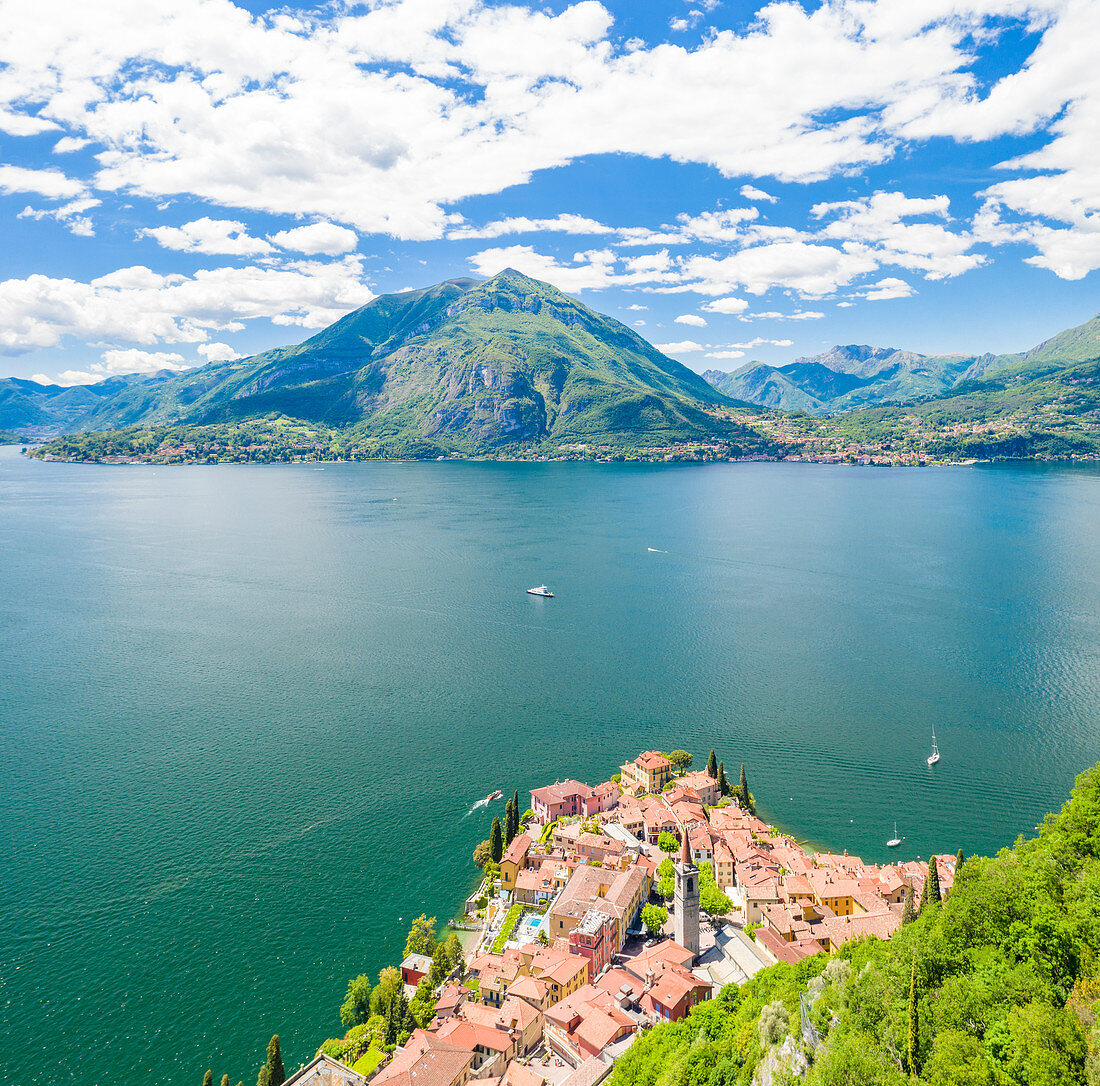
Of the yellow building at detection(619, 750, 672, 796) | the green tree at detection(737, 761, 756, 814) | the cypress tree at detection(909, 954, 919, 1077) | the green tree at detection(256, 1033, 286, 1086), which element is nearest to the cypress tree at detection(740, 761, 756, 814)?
the green tree at detection(737, 761, 756, 814)

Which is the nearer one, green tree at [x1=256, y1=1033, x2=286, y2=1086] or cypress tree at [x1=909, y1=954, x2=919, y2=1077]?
cypress tree at [x1=909, y1=954, x2=919, y2=1077]

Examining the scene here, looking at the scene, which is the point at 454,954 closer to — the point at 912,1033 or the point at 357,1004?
the point at 357,1004

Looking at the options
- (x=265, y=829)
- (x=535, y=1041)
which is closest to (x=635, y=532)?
(x=265, y=829)

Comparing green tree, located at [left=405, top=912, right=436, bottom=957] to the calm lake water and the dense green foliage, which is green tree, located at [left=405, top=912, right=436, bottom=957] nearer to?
the calm lake water

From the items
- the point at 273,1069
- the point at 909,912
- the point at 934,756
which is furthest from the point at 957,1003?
the point at 934,756

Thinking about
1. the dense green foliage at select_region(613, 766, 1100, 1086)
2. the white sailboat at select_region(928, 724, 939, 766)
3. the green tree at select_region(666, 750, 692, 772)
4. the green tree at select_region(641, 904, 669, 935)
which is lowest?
the green tree at select_region(641, 904, 669, 935)

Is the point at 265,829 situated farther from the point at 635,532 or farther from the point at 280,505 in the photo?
the point at 280,505
